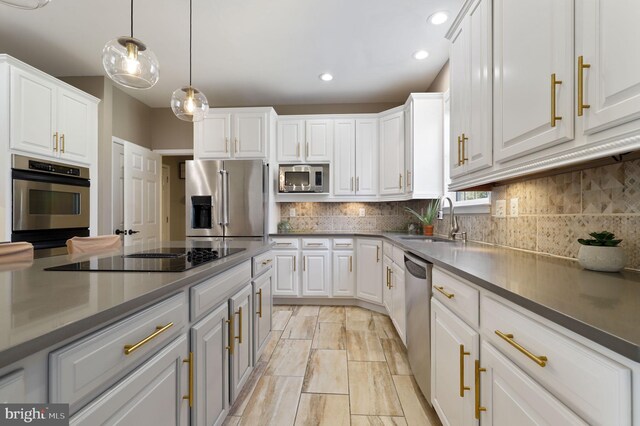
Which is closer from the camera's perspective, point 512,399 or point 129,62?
point 512,399

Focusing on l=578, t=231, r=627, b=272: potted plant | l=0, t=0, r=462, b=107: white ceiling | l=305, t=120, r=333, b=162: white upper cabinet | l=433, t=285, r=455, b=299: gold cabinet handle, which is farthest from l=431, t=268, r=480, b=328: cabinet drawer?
l=305, t=120, r=333, b=162: white upper cabinet

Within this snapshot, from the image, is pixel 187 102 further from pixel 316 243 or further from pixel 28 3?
pixel 316 243

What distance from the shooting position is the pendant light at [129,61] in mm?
1646

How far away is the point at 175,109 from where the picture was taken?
7.30 ft

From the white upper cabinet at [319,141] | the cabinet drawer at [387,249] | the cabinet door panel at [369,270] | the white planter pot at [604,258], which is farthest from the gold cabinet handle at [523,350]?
the white upper cabinet at [319,141]

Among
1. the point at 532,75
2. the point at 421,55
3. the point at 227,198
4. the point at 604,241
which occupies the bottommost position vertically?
the point at 604,241

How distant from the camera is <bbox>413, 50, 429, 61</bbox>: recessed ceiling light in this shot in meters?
3.07

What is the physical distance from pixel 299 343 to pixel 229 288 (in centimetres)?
138

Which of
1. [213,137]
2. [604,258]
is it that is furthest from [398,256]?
[213,137]

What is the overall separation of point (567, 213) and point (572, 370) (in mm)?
1080

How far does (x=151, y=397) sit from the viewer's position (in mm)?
909

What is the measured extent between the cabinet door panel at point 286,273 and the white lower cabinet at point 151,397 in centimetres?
→ 271

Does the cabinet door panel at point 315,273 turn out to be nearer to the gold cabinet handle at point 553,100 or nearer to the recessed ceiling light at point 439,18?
the recessed ceiling light at point 439,18

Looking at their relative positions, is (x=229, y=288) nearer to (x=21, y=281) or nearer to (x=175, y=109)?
(x=21, y=281)
